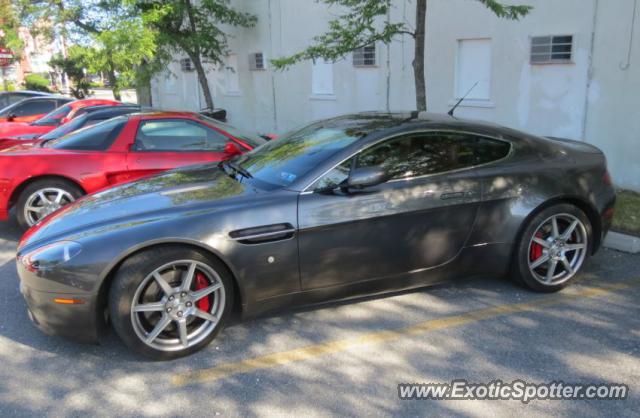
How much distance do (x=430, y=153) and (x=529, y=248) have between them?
1101mm

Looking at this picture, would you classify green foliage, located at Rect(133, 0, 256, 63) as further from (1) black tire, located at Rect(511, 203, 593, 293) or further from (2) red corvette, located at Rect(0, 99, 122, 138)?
(1) black tire, located at Rect(511, 203, 593, 293)

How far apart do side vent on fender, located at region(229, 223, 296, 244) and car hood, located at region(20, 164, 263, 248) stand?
220mm

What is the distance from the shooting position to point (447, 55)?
10.2 meters

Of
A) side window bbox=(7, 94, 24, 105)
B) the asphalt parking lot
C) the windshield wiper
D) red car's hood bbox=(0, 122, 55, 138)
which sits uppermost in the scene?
side window bbox=(7, 94, 24, 105)

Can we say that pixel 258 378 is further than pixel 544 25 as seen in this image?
No

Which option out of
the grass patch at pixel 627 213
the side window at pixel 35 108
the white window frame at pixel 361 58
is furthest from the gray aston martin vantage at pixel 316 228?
the side window at pixel 35 108

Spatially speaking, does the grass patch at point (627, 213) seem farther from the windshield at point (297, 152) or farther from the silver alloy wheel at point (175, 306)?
the silver alloy wheel at point (175, 306)

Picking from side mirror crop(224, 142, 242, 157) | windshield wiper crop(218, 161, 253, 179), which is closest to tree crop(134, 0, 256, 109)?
side mirror crop(224, 142, 242, 157)

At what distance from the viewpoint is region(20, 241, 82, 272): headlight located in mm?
3377

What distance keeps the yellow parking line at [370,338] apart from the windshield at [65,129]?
5.19m

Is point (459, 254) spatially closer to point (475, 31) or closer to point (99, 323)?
point (99, 323)

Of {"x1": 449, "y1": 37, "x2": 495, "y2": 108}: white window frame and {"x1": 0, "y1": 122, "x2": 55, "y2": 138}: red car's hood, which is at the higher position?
{"x1": 449, "y1": 37, "x2": 495, "y2": 108}: white window frame

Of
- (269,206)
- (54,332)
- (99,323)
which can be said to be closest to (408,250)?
(269,206)

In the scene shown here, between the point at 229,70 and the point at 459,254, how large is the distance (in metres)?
14.3
